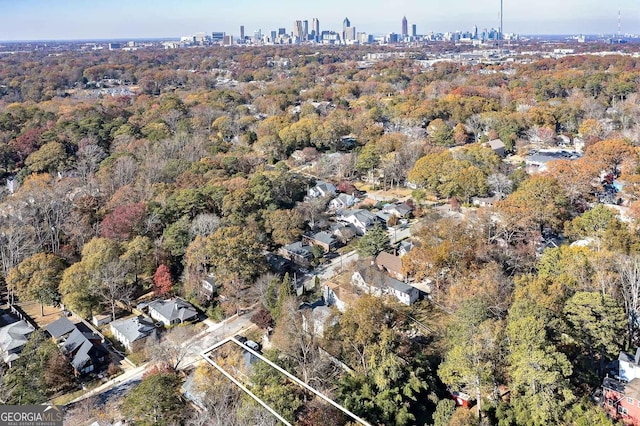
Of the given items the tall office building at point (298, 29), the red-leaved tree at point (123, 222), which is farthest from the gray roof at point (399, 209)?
the tall office building at point (298, 29)

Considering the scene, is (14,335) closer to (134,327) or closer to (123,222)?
(134,327)

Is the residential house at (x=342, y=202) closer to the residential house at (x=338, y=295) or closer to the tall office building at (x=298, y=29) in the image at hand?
the residential house at (x=338, y=295)

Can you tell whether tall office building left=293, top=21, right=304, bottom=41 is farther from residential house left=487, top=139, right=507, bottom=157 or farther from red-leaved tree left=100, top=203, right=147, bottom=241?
red-leaved tree left=100, top=203, right=147, bottom=241

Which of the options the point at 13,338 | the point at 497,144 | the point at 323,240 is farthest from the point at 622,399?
the point at 497,144

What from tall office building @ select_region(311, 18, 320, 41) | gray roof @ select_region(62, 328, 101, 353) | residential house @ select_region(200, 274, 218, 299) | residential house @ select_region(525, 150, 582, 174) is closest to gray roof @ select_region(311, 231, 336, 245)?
residential house @ select_region(200, 274, 218, 299)

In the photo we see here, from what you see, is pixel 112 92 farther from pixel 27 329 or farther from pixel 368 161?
pixel 27 329

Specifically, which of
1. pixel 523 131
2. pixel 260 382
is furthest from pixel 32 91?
pixel 260 382

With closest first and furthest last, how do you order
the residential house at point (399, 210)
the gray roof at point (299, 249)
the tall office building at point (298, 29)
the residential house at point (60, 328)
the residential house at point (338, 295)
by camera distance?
the residential house at point (60, 328) → the residential house at point (338, 295) → the gray roof at point (299, 249) → the residential house at point (399, 210) → the tall office building at point (298, 29)
